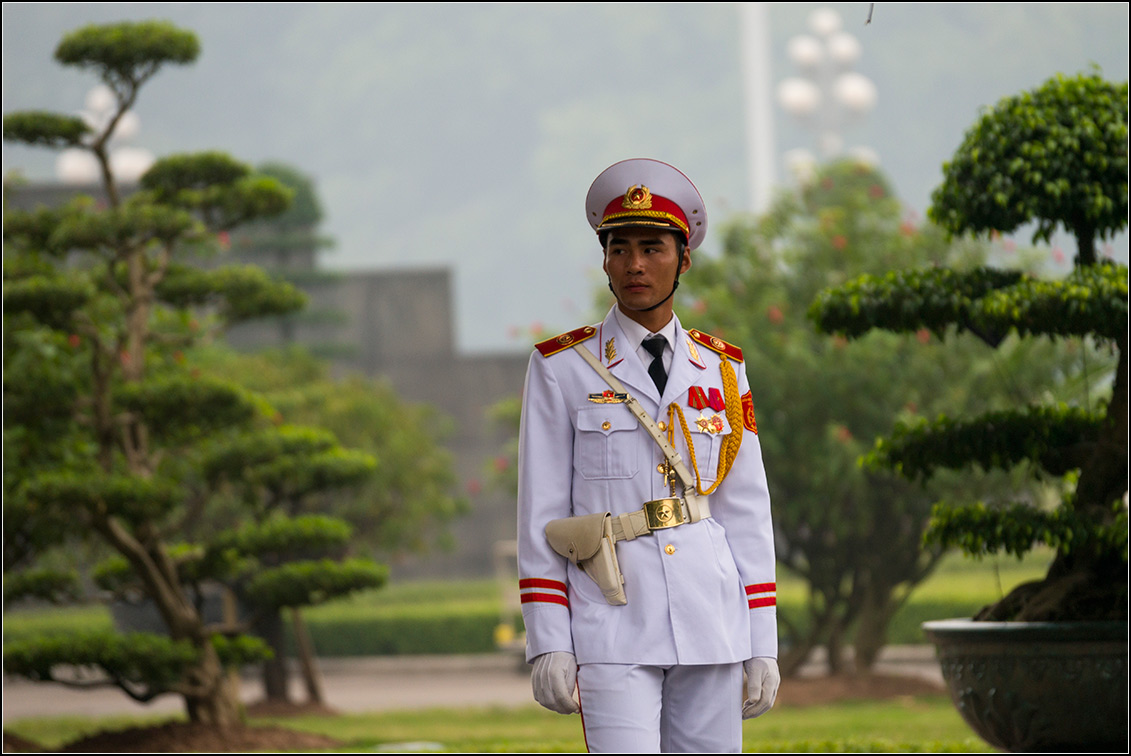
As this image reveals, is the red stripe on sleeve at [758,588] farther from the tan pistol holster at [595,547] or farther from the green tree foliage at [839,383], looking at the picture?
the green tree foliage at [839,383]

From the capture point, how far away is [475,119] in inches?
786

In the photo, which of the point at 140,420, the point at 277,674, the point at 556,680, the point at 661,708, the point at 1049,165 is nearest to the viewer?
the point at 556,680

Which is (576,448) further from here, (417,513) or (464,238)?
(464,238)

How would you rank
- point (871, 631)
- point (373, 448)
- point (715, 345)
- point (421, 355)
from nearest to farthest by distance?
point (715, 345), point (871, 631), point (373, 448), point (421, 355)

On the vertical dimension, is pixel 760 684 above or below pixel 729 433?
below

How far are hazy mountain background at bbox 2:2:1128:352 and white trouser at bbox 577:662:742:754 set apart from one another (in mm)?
14397

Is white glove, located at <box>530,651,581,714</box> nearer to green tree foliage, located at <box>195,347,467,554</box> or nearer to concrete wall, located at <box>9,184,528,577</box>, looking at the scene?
green tree foliage, located at <box>195,347,467,554</box>

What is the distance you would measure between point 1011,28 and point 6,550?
611 centimetres

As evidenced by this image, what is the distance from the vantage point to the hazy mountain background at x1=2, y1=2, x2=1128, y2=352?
18.0 m

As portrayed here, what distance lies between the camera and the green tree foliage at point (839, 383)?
746 centimetres

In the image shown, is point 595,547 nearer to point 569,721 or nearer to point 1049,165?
point 1049,165

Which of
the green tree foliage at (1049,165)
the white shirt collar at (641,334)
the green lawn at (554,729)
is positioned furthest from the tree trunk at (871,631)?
the white shirt collar at (641,334)

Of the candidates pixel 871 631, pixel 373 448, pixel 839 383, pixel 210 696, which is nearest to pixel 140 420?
pixel 210 696

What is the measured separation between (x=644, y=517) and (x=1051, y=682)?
7.18ft
